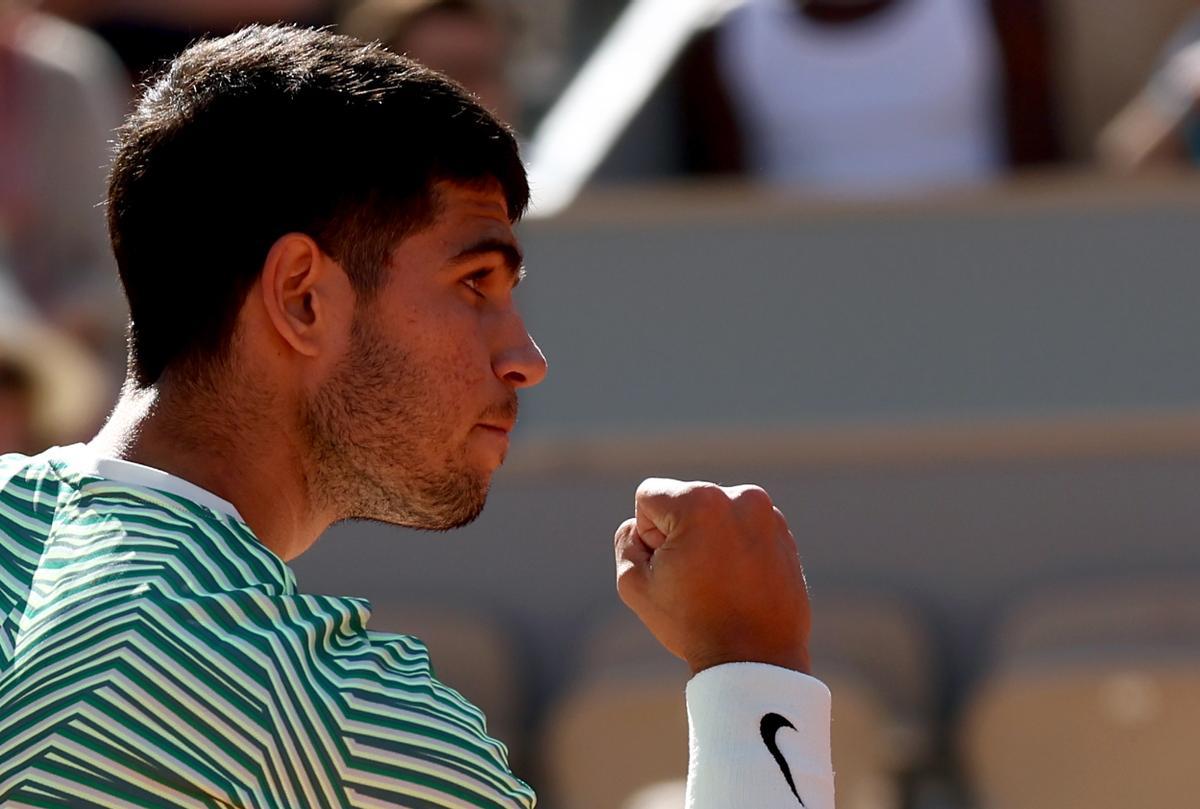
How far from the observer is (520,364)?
6.06 feet

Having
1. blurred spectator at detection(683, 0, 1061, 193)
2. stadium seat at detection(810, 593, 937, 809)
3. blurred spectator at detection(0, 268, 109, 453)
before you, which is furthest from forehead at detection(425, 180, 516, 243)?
blurred spectator at detection(683, 0, 1061, 193)

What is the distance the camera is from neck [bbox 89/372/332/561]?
171cm

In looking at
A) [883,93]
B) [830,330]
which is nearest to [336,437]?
[830,330]

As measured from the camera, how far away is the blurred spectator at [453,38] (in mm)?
4875

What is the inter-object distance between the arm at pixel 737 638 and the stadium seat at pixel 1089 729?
2486 millimetres

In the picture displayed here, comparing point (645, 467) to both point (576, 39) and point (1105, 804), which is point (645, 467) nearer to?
point (1105, 804)

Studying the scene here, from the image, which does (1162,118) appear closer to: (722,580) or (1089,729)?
(1089,729)

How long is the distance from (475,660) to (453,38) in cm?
146

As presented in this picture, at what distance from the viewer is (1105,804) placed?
13.6 feet

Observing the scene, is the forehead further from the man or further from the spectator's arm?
the spectator's arm

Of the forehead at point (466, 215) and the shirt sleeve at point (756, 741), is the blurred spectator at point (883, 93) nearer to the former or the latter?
the forehead at point (466, 215)

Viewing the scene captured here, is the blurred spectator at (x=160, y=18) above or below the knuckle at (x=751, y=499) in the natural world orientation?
above

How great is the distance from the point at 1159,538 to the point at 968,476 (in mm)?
450

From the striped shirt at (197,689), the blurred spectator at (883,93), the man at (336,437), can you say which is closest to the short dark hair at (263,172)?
the man at (336,437)
